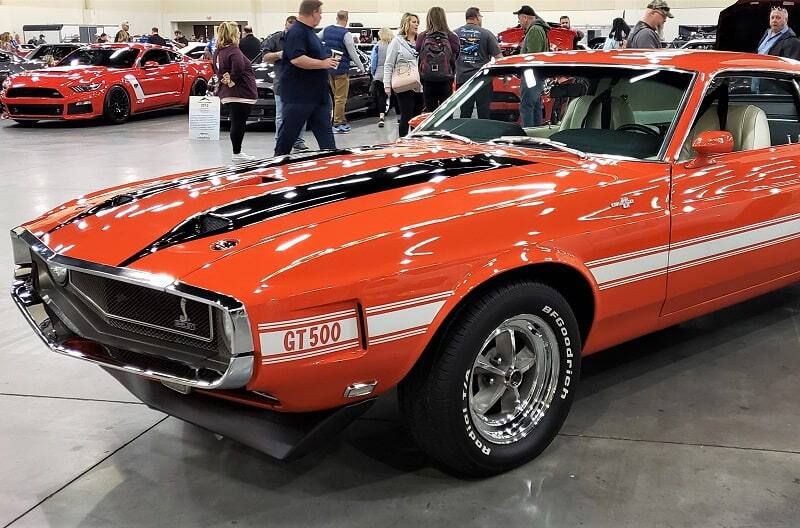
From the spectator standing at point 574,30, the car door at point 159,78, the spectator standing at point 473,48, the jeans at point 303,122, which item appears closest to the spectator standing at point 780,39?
the spectator standing at point 473,48

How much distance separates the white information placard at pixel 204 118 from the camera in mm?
11211

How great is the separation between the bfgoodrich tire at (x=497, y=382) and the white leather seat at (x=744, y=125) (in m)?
1.50

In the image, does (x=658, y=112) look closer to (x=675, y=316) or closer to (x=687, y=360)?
(x=675, y=316)

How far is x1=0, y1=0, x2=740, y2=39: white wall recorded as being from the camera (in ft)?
98.0

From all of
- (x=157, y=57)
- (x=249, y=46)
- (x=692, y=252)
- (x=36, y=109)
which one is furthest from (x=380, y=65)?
(x=692, y=252)

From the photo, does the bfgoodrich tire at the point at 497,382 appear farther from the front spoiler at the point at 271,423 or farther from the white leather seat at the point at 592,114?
the white leather seat at the point at 592,114

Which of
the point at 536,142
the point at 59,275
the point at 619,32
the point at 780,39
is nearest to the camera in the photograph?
the point at 59,275

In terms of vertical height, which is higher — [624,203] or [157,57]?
[157,57]

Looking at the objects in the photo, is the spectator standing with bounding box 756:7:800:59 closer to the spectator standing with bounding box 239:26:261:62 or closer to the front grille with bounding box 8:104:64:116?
the spectator standing with bounding box 239:26:261:62

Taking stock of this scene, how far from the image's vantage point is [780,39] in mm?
8883

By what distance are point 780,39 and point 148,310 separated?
8.31 meters

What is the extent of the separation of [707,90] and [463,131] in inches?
41.9

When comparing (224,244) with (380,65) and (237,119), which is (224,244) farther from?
(380,65)

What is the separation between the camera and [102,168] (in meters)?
9.21
